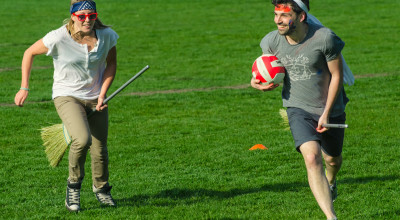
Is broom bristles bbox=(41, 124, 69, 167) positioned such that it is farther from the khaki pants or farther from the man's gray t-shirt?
the man's gray t-shirt

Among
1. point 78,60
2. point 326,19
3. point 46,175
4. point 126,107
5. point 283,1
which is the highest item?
point 283,1

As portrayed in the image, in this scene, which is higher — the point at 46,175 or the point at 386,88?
the point at 46,175

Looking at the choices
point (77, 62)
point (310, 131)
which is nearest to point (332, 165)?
point (310, 131)

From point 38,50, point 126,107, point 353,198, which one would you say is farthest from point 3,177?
point 126,107

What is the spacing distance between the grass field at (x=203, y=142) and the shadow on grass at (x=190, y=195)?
0.01 metres

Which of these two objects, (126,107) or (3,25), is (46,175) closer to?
(126,107)

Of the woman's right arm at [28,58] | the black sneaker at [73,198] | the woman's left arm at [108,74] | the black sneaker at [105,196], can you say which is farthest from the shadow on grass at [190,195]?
the woman's right arm at [28,58]

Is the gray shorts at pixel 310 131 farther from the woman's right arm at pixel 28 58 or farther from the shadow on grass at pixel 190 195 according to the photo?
the woman's right arm at pixel 28 58

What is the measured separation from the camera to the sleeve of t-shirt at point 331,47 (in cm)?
602

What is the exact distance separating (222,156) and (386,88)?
6921 millimetres

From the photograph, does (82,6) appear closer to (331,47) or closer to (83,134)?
(83,134)

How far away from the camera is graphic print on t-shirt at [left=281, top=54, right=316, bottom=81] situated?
6173 millimetres

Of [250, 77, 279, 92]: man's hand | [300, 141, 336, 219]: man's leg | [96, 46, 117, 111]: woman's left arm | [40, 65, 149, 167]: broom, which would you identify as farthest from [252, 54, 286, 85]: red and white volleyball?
[40, 65, 149, 167]: broom

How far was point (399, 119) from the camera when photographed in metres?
12.0
